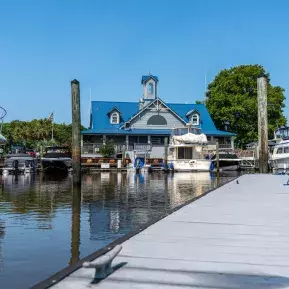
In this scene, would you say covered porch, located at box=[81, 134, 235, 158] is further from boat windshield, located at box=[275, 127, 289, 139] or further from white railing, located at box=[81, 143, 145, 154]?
boat windshield, located at box=[275, 127, 289, 139]

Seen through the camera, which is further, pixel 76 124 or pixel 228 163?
pixel 228 163

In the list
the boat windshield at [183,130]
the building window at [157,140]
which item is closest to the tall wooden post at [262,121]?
the boat windshield at [183,130]

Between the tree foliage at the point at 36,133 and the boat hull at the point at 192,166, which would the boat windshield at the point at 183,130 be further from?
the tree foliage at the point at 36,133

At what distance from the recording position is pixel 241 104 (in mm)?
63531

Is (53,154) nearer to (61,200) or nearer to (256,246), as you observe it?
(61,200)

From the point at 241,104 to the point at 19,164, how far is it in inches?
1293

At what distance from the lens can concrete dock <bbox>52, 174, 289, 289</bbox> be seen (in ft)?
15.9

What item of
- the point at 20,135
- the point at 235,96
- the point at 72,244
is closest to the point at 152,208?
the point at 72,244

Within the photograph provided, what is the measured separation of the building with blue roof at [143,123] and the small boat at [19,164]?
11.0 metres

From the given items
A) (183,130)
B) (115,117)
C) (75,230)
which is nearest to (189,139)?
(183,130)

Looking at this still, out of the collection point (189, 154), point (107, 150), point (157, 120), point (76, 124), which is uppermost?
point (157, 120)

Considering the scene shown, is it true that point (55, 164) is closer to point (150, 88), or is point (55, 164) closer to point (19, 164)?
point (19, 164)

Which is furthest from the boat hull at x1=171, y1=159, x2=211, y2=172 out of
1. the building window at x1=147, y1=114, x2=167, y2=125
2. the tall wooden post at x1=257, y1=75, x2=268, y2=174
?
Result: the tall wooden post at x1=257, y1=75, x2=268, y2=174

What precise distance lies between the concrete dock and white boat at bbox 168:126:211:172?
34980mm
